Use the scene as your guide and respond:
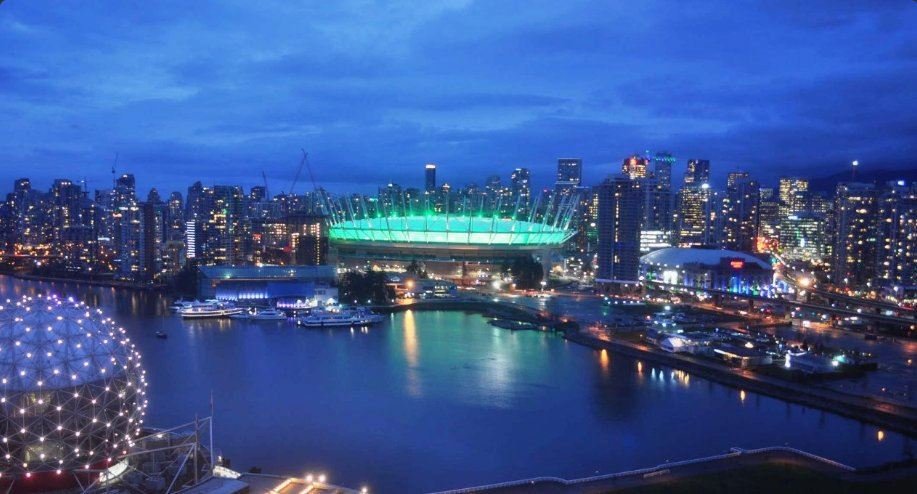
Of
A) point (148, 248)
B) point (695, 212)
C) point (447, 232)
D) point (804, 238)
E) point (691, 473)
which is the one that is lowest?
point (691, 473)

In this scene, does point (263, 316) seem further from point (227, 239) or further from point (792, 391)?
point (227, 239)

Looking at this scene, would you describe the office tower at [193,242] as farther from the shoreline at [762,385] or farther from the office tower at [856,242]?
the office tower at [856,242]

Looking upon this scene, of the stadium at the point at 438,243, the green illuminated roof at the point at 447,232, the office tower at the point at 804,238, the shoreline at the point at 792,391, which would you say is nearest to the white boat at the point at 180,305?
the stadium at the point at 438,243

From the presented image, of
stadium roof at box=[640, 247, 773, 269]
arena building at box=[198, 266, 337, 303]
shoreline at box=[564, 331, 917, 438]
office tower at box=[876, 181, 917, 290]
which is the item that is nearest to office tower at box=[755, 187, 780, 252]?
office tower at box=[876, 181, 917, 290]

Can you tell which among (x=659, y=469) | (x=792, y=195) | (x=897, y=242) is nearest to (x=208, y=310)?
(x=659, y=469)

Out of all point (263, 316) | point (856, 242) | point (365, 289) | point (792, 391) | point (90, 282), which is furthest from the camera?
point (856, 242)

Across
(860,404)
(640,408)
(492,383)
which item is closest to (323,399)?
(492,383)

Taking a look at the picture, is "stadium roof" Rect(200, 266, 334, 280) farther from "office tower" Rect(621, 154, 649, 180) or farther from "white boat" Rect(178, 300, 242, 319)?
"office tower" Rect(621, 154, 649, 180)
